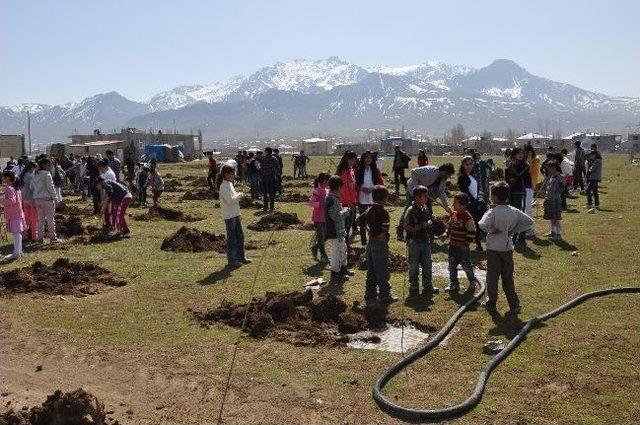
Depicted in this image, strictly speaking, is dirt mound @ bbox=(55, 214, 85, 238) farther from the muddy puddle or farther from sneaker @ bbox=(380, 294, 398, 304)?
the muddy puddle

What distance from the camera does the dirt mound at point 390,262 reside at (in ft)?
40.3

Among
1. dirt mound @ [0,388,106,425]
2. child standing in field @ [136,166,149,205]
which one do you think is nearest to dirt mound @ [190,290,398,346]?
dirt mound @ [0,388,106,425]

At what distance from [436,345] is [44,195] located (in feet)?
35.7

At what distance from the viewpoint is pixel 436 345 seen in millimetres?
7816

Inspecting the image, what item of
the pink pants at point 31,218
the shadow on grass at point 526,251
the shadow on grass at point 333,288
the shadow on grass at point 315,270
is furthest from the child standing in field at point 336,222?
the pink pants at point 31,218

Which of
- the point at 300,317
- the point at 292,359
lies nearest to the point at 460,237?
the point at 300,317

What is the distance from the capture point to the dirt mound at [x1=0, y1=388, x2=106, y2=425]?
562 centimetres

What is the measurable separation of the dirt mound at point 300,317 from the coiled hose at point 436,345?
1043 mm

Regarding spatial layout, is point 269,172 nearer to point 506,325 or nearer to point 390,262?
point 390,262

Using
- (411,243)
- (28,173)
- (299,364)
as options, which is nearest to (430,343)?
(299,364)

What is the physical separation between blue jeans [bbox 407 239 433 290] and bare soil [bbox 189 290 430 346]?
907 millimetres

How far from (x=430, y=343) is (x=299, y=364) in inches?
61.2

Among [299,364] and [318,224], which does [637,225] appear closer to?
[318,224]

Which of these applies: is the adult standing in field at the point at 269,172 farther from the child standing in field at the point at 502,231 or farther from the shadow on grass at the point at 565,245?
the child standing in field at the point at 502,231
